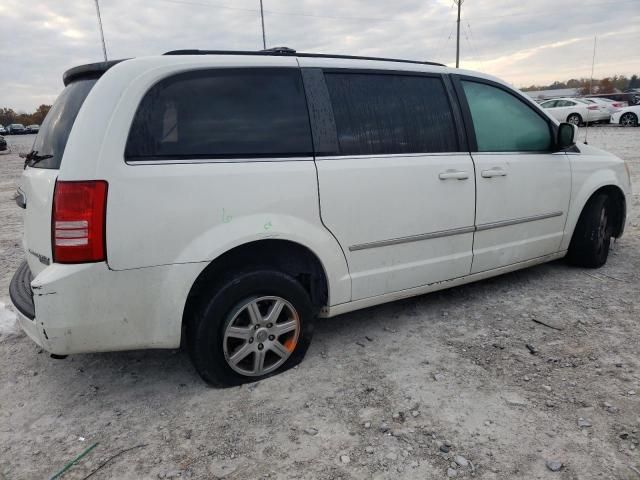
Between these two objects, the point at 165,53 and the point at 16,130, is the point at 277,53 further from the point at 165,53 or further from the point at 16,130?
the point at 16,130

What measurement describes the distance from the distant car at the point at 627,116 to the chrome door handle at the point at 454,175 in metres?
22.3

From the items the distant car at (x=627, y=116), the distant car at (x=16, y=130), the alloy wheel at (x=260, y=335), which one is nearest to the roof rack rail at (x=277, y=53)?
the alloy wheel at (x=260, y=335)

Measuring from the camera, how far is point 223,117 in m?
2.57

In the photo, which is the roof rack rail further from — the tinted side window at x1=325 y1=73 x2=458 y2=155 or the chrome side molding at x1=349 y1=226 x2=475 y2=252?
the chrome side molding at x1=349 y1=226 x2=475 y2=252

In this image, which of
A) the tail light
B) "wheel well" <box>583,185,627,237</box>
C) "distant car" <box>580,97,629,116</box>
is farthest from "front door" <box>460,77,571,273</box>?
"distant car" <box>580,97,629,116</box>

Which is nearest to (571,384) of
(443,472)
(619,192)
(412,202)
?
(443,472)

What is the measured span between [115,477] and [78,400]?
76cm

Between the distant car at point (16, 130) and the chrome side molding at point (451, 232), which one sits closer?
the chrome side molding at point (451, 232)

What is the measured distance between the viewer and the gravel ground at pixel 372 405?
7.09ft

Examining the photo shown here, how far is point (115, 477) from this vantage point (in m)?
2.11

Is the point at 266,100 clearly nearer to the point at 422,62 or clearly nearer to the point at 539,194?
the point at 422,62

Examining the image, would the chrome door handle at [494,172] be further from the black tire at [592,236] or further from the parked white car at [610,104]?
the parked white car at [610,104]

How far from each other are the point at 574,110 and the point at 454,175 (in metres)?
21.8

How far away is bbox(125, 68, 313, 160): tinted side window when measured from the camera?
240 cm
